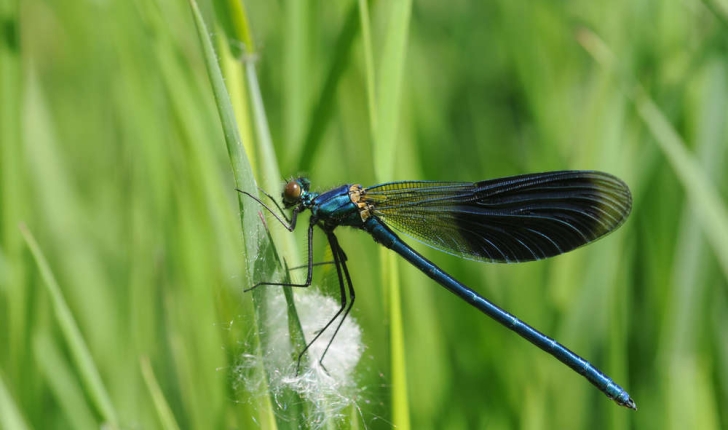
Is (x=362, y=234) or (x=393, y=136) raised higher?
(x=393, y=136)

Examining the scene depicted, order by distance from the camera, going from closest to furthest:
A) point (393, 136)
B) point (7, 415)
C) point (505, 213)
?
point (7, 415), point (393, 136), point (505, 213)

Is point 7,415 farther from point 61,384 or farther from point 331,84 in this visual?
point 331,84

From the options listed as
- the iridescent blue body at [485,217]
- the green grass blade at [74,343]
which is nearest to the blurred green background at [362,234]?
the green grass blade at [74,343]

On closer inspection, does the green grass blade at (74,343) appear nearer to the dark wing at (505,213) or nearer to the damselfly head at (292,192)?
the damselfly head at (292,192)

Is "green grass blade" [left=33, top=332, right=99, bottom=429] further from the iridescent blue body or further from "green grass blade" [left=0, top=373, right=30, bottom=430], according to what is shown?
the iridescent blue body

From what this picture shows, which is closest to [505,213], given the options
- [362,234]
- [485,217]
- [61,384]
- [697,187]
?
[485,217]

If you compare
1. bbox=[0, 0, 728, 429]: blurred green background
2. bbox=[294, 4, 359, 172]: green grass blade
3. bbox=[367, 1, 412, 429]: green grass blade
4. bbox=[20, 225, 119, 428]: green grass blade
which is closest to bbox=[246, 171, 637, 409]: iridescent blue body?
bbox=[0, 0, 728, 429]: blurred green background
